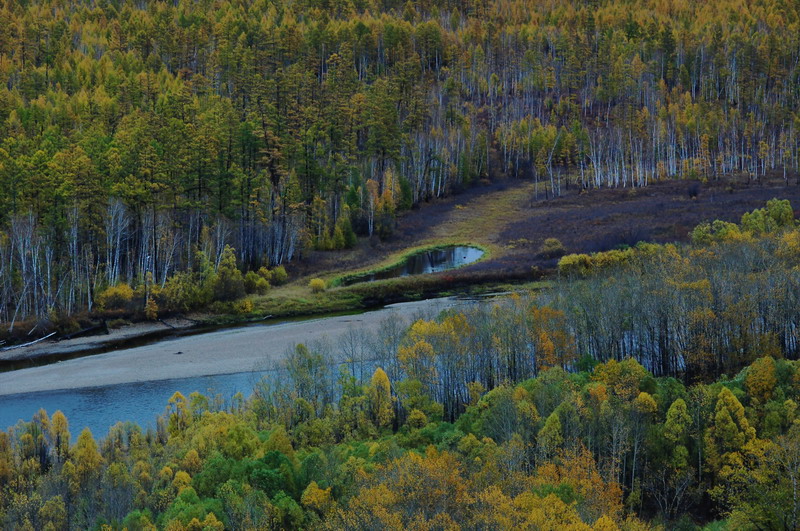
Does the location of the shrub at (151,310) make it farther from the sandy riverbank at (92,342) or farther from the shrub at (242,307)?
the shrub at (242,307)

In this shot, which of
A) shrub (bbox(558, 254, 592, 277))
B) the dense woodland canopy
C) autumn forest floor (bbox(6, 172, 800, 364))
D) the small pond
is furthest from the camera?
the small pond

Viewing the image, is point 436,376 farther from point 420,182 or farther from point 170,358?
→ point 420,182

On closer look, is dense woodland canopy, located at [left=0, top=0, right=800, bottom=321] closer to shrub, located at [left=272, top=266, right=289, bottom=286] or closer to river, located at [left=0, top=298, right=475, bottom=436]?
shrub, located at [left=272, top=266, right=289, bottom=286]

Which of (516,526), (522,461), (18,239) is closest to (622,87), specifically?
(18,239)

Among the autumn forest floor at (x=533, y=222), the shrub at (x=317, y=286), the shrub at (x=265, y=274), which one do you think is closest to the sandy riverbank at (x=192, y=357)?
the shrub at (x=317, y=286)

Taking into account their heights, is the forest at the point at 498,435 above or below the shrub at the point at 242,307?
below

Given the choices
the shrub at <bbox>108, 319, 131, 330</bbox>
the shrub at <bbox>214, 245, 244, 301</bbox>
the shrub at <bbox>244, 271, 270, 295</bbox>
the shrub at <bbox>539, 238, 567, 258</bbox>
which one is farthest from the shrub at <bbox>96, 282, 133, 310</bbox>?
the shrub at <bbox>539, 238, 567, 258</bbox>

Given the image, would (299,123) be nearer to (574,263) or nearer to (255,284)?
(255,284)
